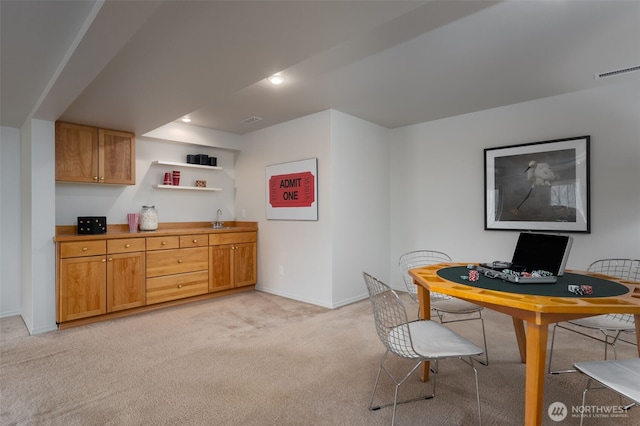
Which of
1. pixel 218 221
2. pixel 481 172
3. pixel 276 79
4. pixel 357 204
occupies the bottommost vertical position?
pixel 218 221

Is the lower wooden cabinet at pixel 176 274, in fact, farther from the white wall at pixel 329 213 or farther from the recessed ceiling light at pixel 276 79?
the recessed ceiling light at pixel 276 79

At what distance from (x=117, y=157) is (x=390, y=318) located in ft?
12.5

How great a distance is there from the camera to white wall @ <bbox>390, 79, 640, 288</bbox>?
3.29 metres

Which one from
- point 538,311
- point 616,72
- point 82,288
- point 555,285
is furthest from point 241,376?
point 616,72

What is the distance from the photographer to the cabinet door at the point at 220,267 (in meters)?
4.49

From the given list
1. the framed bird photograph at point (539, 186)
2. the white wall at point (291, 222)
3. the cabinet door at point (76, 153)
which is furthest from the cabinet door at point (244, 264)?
the framed bird photograph at point (539, 186)

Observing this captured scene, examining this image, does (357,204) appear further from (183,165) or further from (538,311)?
(538,311)

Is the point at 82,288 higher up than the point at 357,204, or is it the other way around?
the point at 357,204

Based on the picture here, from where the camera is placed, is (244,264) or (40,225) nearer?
(40,225)

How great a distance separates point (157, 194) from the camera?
4.67 m

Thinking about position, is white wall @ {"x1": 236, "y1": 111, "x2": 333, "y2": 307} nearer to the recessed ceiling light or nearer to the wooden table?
the recessed ceiling light

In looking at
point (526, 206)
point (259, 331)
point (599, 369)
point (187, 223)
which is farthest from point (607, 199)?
point (187, 223)

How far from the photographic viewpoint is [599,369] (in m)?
1.47

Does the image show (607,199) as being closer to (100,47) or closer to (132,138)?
(100,47)
